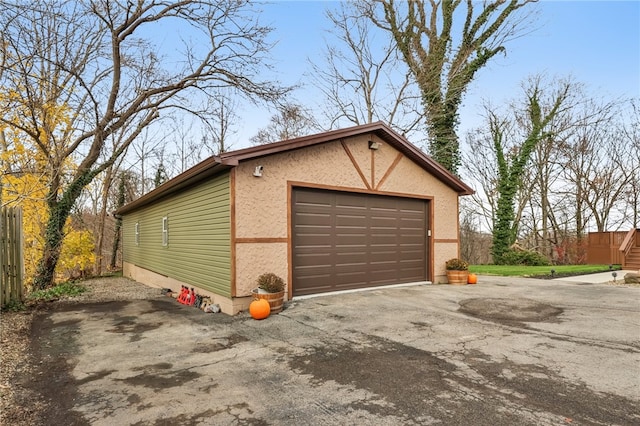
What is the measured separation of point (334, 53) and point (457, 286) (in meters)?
13.7

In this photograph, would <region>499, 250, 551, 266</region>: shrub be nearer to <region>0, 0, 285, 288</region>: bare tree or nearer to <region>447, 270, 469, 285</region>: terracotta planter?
<region>447, 270, 469, 285</region>: terracotta planter

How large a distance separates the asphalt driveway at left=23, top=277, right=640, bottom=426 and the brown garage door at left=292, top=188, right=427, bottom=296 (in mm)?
1056

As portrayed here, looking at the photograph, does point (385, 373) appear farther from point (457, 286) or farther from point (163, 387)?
point (457, 286)

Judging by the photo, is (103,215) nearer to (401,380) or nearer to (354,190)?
(354,190)

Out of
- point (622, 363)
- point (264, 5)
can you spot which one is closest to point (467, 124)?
point (264, 5)

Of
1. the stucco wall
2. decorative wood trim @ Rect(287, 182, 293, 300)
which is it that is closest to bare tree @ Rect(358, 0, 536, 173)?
the stucco wall

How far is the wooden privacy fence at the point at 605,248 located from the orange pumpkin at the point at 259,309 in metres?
17.2

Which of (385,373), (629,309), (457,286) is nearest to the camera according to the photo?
(385,373)

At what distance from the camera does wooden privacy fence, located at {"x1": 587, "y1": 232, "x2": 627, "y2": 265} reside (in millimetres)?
16141

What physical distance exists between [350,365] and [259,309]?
8.03 ft

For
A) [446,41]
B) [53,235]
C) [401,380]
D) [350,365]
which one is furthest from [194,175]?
[446,41]

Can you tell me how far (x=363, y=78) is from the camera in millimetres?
18234

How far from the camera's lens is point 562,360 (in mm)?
3922

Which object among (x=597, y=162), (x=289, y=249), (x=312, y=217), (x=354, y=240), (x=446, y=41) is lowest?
(x=289, y=249)
